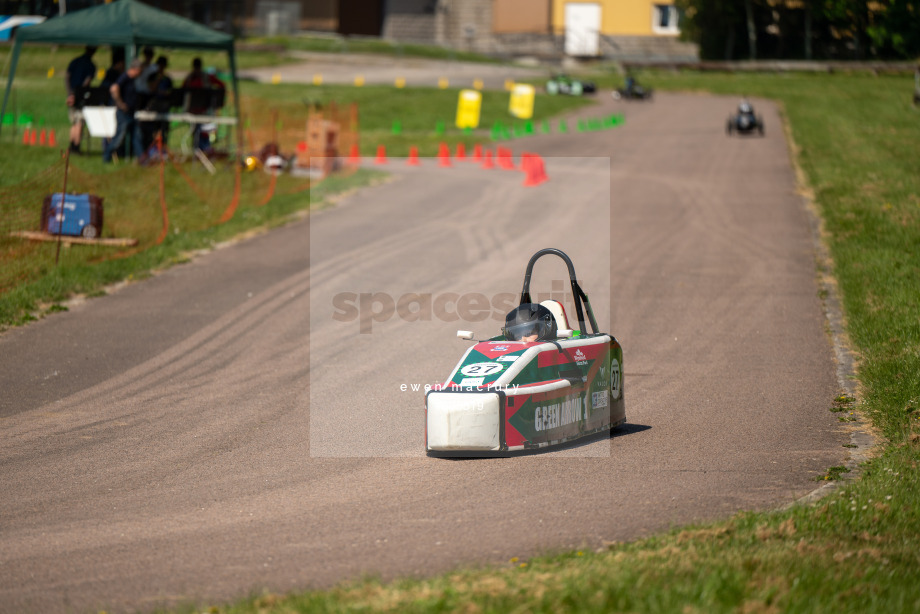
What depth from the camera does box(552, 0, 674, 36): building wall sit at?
6806 centimetres

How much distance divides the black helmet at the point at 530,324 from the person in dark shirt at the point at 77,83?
15.6m

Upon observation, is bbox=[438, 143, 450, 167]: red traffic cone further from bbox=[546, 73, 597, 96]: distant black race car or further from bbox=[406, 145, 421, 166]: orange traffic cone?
bbox=[546, 73, 597, 96]: distant black race car

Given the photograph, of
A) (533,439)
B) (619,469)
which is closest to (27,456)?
(533,439)

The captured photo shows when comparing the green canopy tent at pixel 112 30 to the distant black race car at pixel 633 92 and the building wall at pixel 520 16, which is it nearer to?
the distant black race car at pixel 633 92

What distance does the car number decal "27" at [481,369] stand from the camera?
7.79 m

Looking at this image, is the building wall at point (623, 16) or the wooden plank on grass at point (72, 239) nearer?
the wooden plank on grass at point (72, 239)

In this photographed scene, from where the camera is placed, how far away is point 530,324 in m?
8.28

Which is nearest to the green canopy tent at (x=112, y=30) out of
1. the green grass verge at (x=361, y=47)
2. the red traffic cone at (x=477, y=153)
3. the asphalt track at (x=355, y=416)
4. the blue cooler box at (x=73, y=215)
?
the asphalt track at (x=355, y=416)

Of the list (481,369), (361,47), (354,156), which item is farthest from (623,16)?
(481,369)

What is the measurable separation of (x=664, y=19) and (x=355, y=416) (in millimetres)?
66106

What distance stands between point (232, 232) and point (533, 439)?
1137 centimetres

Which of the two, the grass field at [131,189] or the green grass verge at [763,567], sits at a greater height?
the grass field at [131,189]

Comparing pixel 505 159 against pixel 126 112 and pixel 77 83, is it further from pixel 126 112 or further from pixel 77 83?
pixel 77 83

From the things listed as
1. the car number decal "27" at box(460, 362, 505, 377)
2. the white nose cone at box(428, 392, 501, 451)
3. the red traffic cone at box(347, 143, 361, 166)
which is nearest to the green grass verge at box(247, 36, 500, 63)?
the red traffic cone at box(347, 143, 361, 166)
